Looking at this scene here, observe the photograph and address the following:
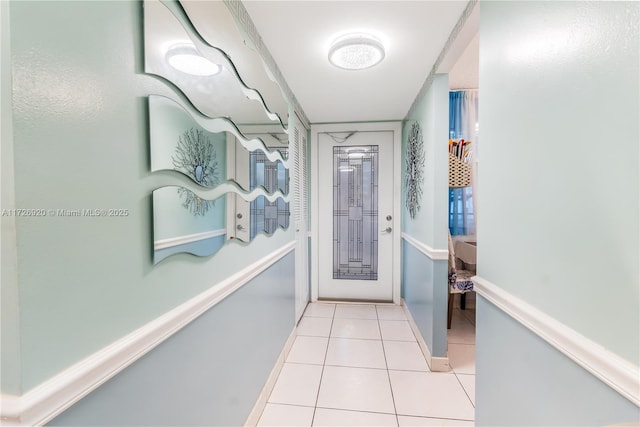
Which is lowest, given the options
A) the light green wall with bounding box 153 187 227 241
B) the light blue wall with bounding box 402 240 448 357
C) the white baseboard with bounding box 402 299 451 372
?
the white baseboard with bounding box 402 299 451 372

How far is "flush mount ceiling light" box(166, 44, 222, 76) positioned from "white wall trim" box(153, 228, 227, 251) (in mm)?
548

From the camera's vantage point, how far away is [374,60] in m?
1.85

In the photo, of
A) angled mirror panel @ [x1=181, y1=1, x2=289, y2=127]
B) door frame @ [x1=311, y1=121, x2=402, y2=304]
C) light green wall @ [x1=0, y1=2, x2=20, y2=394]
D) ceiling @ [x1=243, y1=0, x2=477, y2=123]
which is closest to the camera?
light green wall @ [x1=0, y1=2, x2=20, y2=394]

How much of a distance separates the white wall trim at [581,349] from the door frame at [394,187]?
2.49 meters

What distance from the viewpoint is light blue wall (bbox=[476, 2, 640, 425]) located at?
1.96 feet

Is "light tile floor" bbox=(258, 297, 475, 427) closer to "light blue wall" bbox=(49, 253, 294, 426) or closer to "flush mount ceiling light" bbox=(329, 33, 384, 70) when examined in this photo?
"light blue wall" bbox=(49, 253, 294, 426)

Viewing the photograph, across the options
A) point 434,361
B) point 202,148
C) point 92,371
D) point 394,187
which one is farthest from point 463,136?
point 92,371

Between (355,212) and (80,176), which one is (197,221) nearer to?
(80,176)

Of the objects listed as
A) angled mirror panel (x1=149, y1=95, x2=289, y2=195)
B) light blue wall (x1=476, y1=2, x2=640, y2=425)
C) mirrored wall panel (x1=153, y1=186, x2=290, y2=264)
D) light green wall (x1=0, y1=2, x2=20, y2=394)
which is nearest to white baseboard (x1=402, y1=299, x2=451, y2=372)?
Result: light blue wall (x1=476, y1=2, x2=640, y2=425)

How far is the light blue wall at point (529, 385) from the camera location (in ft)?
2.20

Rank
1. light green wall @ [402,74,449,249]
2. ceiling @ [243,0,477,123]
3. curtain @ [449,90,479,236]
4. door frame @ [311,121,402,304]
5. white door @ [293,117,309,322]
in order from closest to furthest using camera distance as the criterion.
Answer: ceiling @ [243,0,477,123] → light green wall @ [402,74,449,249] → white door @ [293,117,309,322] → curtain @ [449,90,479,236] → door frame @ [311,121,402,304]

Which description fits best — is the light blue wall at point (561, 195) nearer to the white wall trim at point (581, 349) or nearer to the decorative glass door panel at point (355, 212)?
the white wall trim at point (581, 349)

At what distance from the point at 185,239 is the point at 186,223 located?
55 millimetres

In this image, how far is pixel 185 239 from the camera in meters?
0.96
